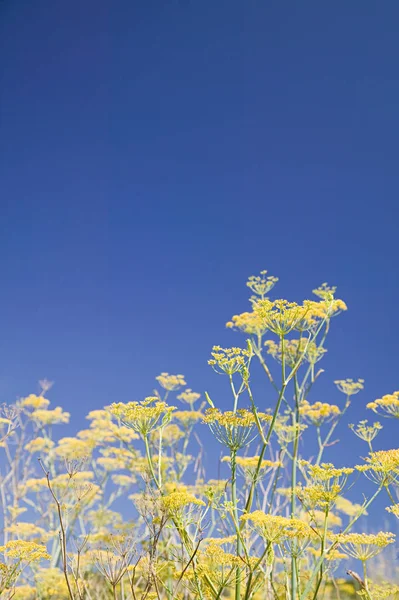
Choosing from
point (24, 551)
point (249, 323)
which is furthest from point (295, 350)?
point (24, 551)

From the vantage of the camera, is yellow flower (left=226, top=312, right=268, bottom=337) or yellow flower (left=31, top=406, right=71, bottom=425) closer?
yellow flower (left=226, top=312, right=268, bottom=337)

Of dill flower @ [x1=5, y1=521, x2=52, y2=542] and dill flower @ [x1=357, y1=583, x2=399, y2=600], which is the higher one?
dill flower @ [x1=5, y1=521, x2=52, y2=542]

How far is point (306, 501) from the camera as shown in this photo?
16.3 ft

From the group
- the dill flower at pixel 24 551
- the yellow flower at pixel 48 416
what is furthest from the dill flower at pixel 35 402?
the dill flower at pixel 24 551

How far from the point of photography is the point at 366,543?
5285 mm

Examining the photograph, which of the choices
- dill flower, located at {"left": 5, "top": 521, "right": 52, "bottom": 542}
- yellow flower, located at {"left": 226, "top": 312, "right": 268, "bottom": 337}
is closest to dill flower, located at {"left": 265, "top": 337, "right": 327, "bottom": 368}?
yellow flower, located at {"left": 226, "top": 312, "right": 268, "bottom": 337}

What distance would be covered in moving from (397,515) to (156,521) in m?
2.56

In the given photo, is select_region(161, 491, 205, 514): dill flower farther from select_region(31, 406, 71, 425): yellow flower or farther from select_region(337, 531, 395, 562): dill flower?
select_region(31, 406, 71, 425): yellow flower

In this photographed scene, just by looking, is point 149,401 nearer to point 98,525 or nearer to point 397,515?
point 397,515

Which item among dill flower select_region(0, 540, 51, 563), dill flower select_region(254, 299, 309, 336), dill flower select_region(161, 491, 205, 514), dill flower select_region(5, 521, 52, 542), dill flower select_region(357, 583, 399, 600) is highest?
dill flower select_region(254, 299, 309, 336)

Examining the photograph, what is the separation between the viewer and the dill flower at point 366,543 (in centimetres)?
525

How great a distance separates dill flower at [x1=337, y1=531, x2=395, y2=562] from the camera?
5.25m

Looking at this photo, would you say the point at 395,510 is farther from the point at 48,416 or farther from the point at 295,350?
the point at 48,416

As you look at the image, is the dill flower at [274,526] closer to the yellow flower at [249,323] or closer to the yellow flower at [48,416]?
the yellow flower at [249,323]
